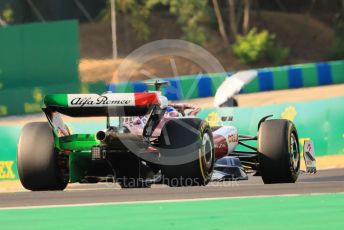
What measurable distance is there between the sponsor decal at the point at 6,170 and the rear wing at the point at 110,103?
659 centimetres

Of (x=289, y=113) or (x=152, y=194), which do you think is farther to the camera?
(x=289, y=113)

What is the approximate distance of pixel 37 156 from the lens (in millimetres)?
12125

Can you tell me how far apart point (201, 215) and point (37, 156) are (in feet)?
12.1

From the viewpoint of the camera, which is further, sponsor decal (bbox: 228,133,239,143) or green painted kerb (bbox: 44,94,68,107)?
sponsor decal (bbox: 228,133,239,143)

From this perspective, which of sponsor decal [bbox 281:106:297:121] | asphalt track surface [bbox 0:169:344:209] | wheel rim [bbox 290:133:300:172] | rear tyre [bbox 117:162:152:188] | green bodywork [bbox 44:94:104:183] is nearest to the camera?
asphalt track surface [bbox 0:169:344:209]

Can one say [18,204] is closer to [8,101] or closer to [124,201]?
[124,201]

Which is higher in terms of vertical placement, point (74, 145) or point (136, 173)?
point (74, 145)

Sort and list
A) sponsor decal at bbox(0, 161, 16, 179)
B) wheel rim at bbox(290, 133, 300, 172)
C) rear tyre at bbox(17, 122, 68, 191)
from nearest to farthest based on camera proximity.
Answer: rear tyre at bbox(17, 122, 68, 191)
wheel rim at bbox(290, 133, 300, 172)
sponsor decal at bbox(0, 161, 16, 179)

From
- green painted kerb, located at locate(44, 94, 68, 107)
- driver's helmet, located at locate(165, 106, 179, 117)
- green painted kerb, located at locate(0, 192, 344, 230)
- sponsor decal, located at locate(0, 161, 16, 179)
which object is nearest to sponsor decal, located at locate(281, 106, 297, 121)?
sponsor decal, located at locate(0, 161, 16, 179)

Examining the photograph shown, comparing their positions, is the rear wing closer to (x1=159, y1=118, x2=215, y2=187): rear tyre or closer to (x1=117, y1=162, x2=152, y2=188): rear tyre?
(x1=159, y1=118, x2=215, y2=187): rear tyre

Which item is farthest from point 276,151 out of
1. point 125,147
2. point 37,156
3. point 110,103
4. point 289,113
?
point 289,113

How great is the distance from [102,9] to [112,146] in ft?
132

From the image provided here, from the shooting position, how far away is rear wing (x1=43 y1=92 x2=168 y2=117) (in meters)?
11.9

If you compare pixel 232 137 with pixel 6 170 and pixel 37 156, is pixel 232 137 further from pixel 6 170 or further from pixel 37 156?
pixel 6 170
